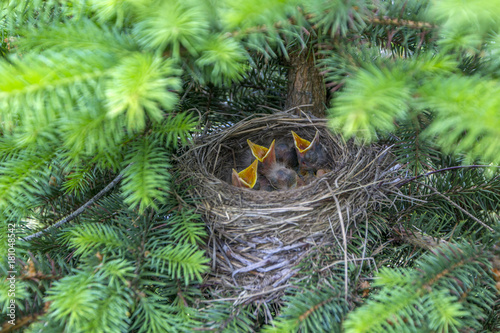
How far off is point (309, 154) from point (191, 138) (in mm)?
703

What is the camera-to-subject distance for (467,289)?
500 millimetres

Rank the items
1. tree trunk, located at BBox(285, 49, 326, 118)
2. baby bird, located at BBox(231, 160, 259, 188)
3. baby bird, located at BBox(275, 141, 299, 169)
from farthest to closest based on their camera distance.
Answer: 1. baby bird, located at BBox(275, 141, 299, 169)
2. baby bird, located at BBox(231, 160, 259, 188)
3. tree trunk, located at BBox(285, 49, 326, 118)

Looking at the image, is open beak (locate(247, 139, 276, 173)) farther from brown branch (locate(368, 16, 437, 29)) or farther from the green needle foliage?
brown branch (locate(368, 16, 437, 29))

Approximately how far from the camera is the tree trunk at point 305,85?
0.81 metres

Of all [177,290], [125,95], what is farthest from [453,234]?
[125,95]

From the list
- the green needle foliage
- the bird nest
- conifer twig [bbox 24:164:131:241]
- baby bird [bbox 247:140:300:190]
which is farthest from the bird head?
conifer twig [bbox 24:164:131:241]

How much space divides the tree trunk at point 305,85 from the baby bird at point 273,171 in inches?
11.2

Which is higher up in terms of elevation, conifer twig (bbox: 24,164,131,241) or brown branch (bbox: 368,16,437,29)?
brown branch (bbox: 368,16,437,29)

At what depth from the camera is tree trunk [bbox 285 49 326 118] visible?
805 mm

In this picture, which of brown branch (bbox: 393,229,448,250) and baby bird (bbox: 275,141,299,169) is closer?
brown branch (bbox: 393,229,448,250)

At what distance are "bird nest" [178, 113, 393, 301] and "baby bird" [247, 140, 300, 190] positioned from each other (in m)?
0.17

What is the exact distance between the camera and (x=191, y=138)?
0.57 metres

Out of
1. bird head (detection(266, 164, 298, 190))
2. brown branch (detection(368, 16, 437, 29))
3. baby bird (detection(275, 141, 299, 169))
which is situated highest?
brown branch (detection(368, 16, 437, 29))

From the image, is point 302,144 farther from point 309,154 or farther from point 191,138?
point 191,138
